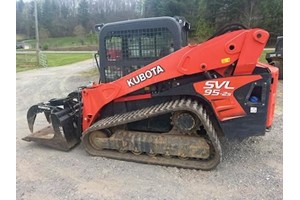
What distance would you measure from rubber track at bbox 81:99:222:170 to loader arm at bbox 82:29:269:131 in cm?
38

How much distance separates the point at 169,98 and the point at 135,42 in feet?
3.60

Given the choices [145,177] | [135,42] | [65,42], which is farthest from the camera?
[65,42]

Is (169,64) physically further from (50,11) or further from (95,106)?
(50,11)

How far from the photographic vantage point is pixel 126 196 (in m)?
3.68

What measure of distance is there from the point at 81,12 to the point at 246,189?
72569 millimetres

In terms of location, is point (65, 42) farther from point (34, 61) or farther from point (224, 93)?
point (224, 93)

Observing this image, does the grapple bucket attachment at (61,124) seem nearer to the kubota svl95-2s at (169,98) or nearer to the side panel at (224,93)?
the kubota svl95-2s at (169,98)

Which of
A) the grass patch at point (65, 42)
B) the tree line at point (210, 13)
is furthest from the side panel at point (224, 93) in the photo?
the grass patch at point (65, 42)

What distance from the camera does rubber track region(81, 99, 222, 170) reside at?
13.5 ft

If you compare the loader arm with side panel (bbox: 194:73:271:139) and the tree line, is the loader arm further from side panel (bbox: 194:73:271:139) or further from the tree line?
the tree line

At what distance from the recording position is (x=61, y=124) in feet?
16.4

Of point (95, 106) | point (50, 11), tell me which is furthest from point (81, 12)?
point (95, 106)

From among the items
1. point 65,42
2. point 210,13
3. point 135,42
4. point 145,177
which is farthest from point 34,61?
point 65,42

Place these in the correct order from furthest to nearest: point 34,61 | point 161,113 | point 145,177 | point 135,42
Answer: point 34,61 < point 135,42 < point 161,113 < point 145,177
